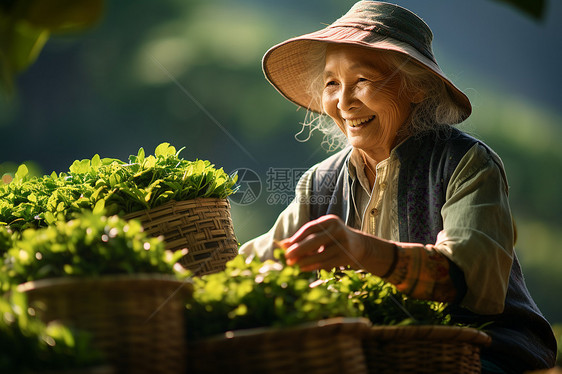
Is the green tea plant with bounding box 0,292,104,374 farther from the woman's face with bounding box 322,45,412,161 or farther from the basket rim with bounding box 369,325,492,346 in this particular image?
the woman's face with bounding box 322,45,412,161

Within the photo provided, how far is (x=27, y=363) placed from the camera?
68cm

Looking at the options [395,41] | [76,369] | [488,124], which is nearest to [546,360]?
[395,41]

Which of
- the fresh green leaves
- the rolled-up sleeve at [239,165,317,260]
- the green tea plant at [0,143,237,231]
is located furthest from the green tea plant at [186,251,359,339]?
the rolled-up sleeve at [239,165,317,260]

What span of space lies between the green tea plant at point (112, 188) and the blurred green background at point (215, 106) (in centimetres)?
683

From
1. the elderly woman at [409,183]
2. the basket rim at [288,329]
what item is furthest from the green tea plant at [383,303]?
the basket rim at [288,329]

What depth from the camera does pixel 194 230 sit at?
1497 millimetres

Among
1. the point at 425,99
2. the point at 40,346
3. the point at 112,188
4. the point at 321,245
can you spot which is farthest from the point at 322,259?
the point at 425,99

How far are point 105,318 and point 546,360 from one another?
4.03ft

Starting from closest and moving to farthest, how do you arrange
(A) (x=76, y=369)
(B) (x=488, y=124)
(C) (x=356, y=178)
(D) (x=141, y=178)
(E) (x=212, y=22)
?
(A) (x=76, y=369), (D) (x=141, y=178), (C) (x=356, y=178), (B) (x=488, y=124), (E) (x=212, y=22)

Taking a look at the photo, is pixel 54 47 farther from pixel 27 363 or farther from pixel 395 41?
pixel 27 363

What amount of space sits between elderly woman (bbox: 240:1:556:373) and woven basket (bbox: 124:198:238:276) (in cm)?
21

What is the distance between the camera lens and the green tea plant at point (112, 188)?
144 cm

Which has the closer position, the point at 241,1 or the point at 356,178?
the point at 356,178

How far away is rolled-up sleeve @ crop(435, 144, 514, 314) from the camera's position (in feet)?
4.17
